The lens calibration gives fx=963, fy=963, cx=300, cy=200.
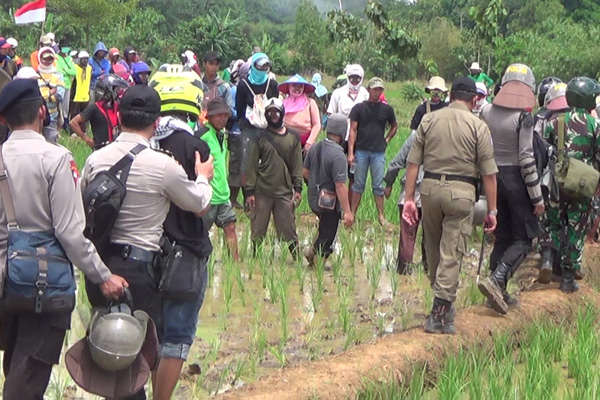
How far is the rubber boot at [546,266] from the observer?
733 centimetres

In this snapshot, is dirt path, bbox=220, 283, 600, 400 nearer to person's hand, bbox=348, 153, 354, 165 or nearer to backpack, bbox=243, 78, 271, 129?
person's hand, bbox=348, 153, 354, 165

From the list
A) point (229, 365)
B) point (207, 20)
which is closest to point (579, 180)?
point (229, 365)

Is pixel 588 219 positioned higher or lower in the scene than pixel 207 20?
higher

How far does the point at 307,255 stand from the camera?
7777mm

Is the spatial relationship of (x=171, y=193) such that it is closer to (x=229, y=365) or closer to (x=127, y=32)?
(x=229, y=365)

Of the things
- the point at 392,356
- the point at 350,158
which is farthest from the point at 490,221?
the point at 350,158

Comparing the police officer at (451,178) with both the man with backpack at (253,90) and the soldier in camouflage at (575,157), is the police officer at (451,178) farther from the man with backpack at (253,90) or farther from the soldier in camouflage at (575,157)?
the man with backpack at (253,90)

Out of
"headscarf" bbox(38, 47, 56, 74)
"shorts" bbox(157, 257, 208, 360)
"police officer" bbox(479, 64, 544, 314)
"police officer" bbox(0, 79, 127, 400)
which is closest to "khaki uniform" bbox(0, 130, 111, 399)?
"police officer" bbox(0, 79, 127, 400)

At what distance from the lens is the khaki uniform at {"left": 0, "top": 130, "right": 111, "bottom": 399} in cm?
370

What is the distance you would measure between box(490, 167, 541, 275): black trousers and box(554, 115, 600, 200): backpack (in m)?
0.42

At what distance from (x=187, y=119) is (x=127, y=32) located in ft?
131

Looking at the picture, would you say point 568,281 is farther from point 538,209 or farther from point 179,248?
point 179,248

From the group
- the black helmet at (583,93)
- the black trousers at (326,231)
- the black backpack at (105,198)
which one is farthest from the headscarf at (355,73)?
the black backpack at (105,198)

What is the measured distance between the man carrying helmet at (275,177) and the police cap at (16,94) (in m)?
3.54
